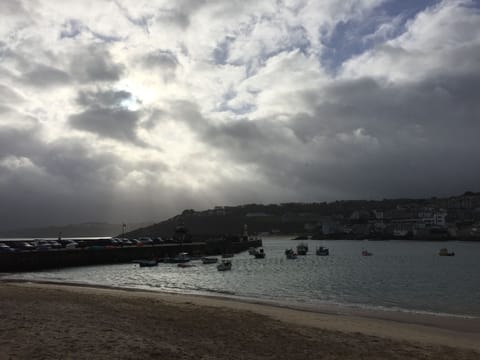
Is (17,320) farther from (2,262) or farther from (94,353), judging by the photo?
(2,262)

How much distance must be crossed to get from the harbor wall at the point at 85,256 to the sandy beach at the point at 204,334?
37550 mm

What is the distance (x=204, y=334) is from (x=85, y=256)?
5735 centimetres

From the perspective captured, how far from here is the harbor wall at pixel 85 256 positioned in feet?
186

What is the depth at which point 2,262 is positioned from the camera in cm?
5541

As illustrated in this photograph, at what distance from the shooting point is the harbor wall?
56.8 metres

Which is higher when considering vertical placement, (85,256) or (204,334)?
(85,256)

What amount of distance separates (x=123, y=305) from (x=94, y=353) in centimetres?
1140

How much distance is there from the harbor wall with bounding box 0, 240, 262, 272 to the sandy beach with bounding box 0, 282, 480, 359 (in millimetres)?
37550

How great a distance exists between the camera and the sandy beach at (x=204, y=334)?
40.9ft

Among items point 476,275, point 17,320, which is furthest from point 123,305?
point 476,275

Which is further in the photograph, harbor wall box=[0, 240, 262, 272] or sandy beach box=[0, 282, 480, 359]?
harbor wall box=[0, 240, 262, 272]

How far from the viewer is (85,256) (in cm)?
6850

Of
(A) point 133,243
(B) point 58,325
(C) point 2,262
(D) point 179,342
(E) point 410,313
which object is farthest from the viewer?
(A) point 133,243

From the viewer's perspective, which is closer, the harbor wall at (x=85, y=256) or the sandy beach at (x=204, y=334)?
the sandy beach at (x=204, y=334)
